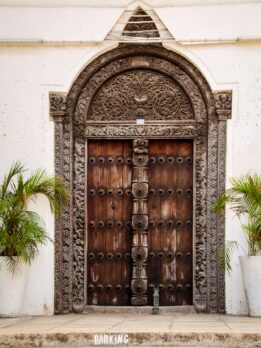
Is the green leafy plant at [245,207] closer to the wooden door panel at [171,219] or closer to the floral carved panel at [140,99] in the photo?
the wooden door panel at [171,219]

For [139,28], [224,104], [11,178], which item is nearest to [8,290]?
[11,178]

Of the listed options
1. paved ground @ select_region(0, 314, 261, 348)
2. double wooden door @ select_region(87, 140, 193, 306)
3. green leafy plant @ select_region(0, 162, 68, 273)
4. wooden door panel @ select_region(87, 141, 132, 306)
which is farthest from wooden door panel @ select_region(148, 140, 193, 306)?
paved ground @ select_region(0, 314, 261, 348)

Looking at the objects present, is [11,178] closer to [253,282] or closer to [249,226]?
[249,226]

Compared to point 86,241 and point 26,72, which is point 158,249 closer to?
point 86,241

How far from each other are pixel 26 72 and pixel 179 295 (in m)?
Result: 3.11

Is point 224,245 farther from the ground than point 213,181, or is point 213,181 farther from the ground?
point 213,181

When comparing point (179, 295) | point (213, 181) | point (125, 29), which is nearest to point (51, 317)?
point (179, 295)

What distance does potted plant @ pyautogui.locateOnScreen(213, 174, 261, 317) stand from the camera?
1067 cm

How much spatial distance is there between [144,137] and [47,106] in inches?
46.1

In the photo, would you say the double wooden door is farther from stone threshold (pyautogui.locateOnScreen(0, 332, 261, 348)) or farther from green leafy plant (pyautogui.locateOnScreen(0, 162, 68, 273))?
stone threshold (pyautogui.locateOnScreen(0, 332, 261, 348))

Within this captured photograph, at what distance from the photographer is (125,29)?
1140 cm

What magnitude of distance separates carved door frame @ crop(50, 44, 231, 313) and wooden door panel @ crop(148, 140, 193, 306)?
0.13m

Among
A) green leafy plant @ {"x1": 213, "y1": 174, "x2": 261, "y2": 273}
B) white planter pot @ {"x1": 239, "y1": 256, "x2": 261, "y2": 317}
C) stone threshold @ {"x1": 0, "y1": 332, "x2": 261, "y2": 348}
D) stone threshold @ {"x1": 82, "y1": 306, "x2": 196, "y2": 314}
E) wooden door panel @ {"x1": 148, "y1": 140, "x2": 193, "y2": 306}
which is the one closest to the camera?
stone threshold @ {"x1": 0, "y1": 332, "x2": 261, "y2": 348}

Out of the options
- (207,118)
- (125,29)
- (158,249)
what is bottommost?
(158,249)
